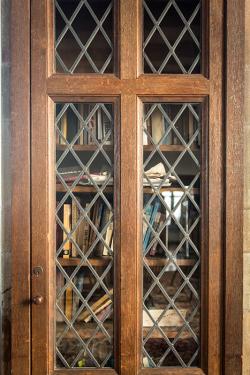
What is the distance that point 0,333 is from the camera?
1644 mm

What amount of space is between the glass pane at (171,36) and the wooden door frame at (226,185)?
134 mm

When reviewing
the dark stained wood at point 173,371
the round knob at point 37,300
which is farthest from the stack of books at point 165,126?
the dark stained wood at point 173,371

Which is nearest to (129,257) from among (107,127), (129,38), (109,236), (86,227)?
(109,236)

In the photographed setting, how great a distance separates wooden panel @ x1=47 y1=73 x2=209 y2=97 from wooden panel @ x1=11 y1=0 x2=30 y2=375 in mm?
134

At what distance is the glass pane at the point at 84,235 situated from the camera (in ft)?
5.12

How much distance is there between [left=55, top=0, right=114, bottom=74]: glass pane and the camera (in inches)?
60.9

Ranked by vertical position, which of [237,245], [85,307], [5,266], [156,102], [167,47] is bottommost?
[85,307]

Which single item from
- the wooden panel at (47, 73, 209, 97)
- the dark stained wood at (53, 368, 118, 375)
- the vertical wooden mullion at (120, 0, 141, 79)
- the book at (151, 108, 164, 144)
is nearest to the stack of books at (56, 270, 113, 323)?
the dark stained wood at (53, 368, 118, 375)

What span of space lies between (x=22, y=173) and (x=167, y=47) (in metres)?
0.82

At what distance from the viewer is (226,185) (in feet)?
5.04

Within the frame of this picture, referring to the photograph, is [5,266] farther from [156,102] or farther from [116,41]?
[116,41]

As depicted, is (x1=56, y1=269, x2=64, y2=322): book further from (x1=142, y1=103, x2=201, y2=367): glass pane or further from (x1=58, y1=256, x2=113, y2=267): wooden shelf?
(x1=142, y1=103, x2=201, y2=367): glass pane

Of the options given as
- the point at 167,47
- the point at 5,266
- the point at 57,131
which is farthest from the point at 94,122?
the point at 5,266

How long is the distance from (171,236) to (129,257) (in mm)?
204
